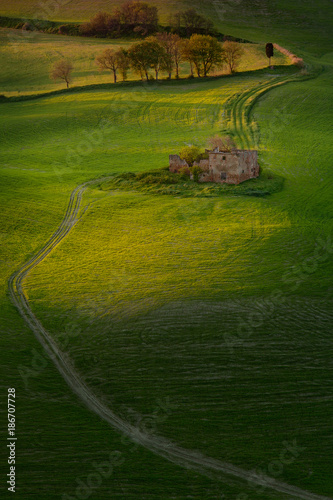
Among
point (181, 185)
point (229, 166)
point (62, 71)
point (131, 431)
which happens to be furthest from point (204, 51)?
point (131, 431)

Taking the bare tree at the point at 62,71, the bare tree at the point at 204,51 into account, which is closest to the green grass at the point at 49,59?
the bare tree at the point at 62,71

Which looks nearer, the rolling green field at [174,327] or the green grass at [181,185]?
the rolling green field at [174,327]

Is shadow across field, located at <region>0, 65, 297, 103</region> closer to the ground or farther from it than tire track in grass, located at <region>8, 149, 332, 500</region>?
farther from it

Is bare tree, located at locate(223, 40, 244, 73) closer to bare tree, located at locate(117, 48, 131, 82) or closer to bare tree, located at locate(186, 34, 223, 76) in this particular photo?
bare tree, located at locate(186, 34, 223, 76)

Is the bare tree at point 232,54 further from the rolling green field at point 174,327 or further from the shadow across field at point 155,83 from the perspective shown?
the rolling green field at point 174,327

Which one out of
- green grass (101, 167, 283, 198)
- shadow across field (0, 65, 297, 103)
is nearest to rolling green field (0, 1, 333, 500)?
green grass (101, 167, 283, 198)

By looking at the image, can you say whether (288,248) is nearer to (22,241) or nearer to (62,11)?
(22,241)
